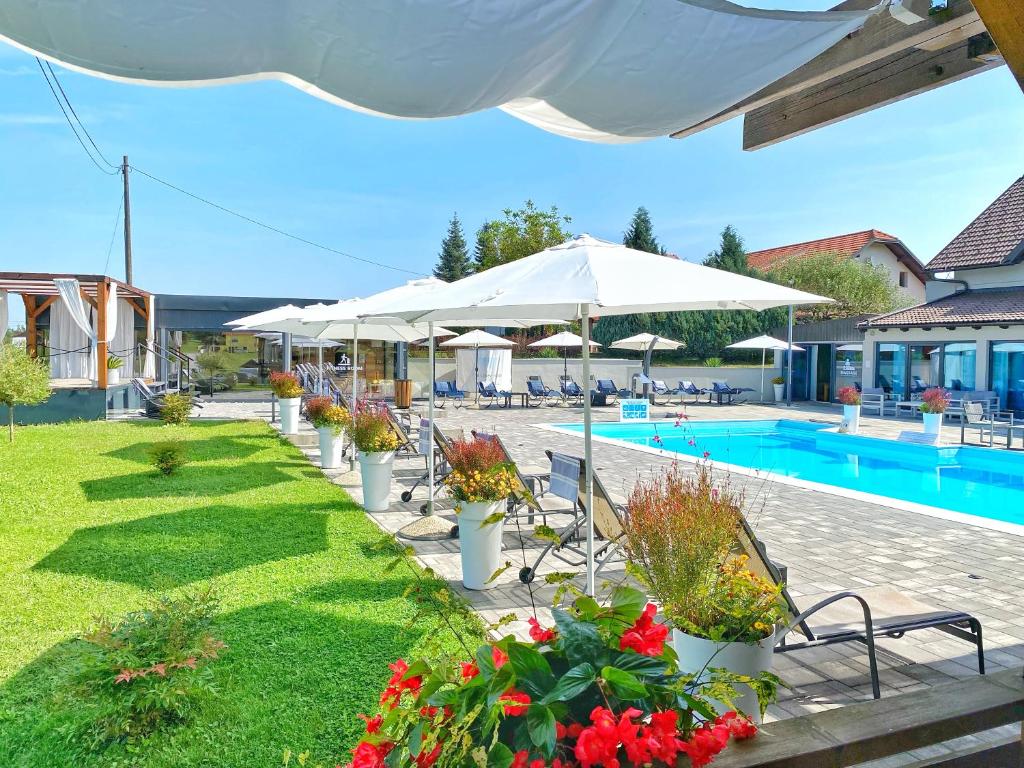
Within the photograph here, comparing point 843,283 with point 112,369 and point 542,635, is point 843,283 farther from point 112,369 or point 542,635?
point 542,635

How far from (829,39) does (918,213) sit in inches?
1492

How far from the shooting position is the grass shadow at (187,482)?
7789 millimetres

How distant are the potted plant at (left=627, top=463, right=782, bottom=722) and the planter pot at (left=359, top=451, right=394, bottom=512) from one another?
457cm

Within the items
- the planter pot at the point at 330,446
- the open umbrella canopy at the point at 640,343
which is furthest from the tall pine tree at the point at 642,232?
the planter pot at the point at 330,446

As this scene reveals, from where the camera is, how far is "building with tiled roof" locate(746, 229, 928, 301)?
33.6 metres

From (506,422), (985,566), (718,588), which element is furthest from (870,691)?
(506,422)

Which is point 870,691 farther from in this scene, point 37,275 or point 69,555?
point 37,275

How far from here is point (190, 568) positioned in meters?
5.17

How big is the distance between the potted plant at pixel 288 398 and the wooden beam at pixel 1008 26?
12.7m

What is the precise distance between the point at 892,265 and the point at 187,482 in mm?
36014

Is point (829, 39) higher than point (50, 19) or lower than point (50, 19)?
higher

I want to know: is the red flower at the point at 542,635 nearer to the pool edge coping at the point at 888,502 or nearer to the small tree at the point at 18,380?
the pool edge coping at the point at 888,502

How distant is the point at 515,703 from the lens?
3.55ft

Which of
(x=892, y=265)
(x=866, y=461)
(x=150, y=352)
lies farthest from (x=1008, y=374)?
(x=150, y=352)
